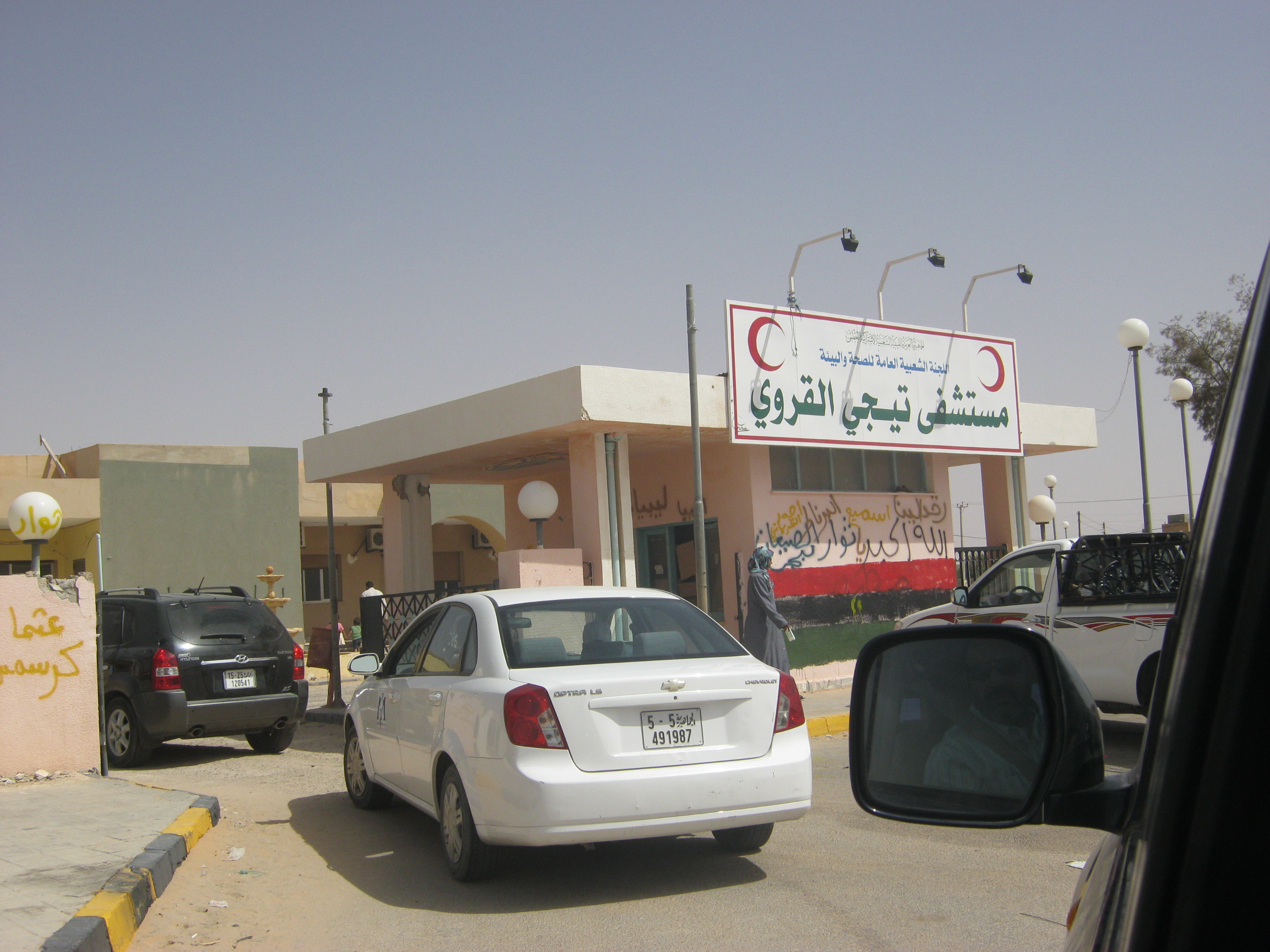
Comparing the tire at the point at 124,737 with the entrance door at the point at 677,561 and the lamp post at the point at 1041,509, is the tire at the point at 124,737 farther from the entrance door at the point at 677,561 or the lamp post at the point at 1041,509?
the lamp post at the point at 1041,509

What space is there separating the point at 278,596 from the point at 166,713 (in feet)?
71.6

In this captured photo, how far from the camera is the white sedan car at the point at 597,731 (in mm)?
5469

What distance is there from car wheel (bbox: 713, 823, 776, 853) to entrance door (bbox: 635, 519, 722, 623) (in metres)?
9.55

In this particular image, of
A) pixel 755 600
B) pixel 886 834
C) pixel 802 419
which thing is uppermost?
pixel 802 419

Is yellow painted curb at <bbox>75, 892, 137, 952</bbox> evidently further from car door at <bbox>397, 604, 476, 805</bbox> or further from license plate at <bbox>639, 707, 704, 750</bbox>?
license plate at <bbox>639, 707, 704, 750</bbox>

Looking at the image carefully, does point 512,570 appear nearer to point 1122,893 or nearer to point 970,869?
point 970,869

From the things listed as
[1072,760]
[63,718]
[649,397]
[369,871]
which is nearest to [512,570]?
[649,397]

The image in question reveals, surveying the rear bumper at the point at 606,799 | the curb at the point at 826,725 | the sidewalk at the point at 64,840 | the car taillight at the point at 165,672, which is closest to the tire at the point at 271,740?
the car taillight at the point at 165,672

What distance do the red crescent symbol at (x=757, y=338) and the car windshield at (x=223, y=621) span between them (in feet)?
21.9

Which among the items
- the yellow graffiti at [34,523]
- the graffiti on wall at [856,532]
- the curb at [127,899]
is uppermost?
the yellow graffiti at [34,523]

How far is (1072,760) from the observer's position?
1.46 metres

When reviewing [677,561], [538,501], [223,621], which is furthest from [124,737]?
[677,561]

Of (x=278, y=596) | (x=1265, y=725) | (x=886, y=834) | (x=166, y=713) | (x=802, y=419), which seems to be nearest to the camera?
(x=1265, y=725)

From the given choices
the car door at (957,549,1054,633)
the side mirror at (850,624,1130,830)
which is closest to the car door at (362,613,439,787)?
the car door at (957,549,1054,633)
